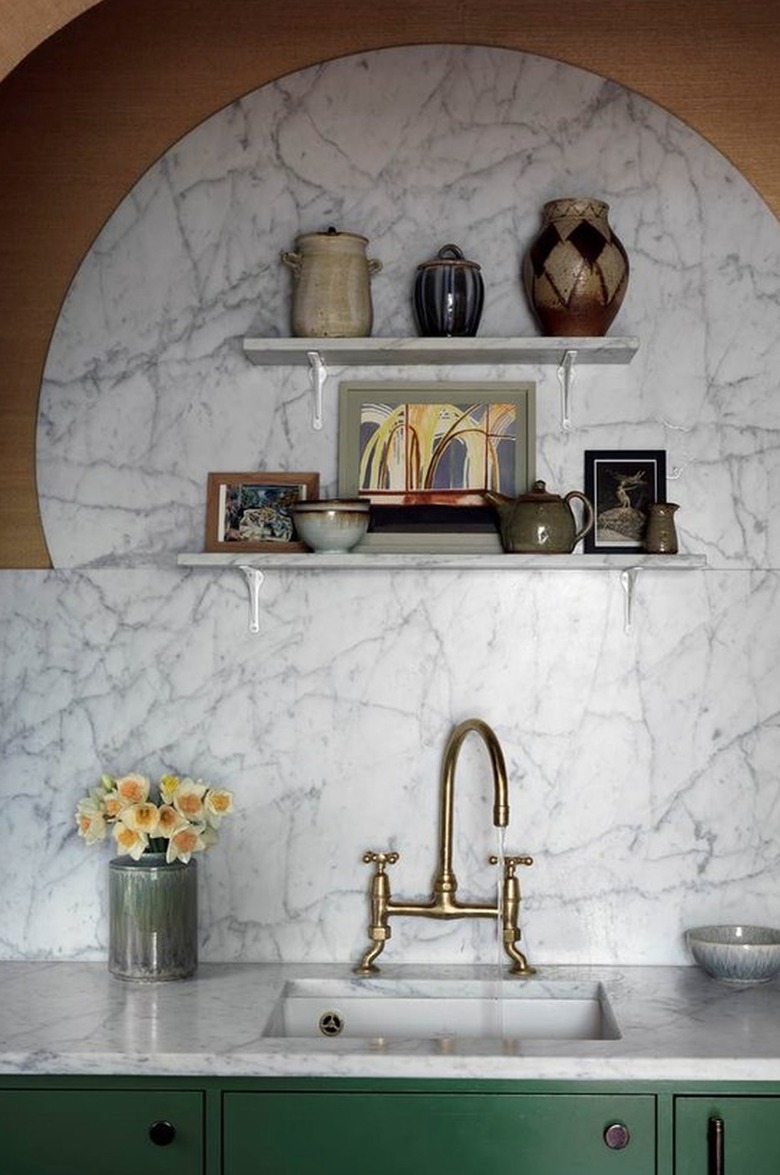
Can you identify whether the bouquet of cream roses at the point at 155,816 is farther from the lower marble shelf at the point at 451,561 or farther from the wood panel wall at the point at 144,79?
the wood panel wall at the point at 144,79

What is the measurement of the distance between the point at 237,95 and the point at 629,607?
1.30m

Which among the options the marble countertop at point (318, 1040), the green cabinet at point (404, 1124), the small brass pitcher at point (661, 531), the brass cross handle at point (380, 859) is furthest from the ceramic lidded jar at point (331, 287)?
the green cabinet at point (404, 1124)

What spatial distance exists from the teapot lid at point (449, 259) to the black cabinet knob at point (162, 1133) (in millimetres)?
1616

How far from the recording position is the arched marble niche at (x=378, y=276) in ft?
9.91

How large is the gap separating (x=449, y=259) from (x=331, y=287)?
0.77 ft

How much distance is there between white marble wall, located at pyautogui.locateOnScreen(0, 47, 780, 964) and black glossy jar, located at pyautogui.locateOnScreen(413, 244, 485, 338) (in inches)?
5.3

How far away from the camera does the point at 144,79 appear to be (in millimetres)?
3064

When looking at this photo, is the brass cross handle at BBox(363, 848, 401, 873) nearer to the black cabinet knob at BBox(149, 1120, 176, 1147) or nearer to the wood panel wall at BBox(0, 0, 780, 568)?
the black cabinet knob at BBox(149, 1120, 176, 1147)

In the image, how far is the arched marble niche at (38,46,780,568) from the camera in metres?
3.02

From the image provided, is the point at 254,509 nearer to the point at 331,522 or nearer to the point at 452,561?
the point at 331,522

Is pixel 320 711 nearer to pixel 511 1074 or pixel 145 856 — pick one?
pixel 145 856

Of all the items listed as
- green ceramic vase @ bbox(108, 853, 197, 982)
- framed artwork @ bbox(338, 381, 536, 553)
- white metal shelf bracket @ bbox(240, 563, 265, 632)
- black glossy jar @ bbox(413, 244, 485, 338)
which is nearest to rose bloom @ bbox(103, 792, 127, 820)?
green ceramic vase @ bbox(108, 853, 197, 982)

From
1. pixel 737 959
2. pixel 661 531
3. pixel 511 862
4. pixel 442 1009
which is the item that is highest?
pixel 661 531

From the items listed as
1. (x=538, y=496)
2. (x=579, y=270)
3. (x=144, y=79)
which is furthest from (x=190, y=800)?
(x=144, y=79)
